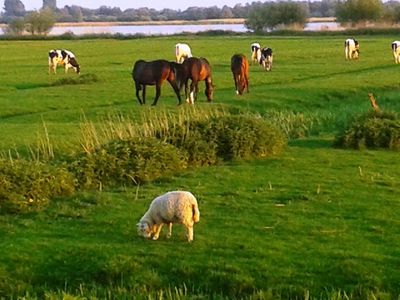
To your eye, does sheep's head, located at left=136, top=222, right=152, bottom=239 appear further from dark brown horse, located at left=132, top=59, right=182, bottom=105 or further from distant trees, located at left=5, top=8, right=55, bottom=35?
distant trees, located at left=5, top=8, right=55, bottom=35

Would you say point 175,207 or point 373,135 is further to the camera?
point 373,135

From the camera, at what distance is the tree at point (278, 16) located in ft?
354

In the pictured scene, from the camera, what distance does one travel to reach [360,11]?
336ft

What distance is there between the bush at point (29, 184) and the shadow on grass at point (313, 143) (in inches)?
275

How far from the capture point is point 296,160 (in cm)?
1709

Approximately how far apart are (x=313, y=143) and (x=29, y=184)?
855cm

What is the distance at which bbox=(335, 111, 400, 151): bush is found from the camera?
726 inches

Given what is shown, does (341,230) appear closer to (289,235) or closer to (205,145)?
(289,235)

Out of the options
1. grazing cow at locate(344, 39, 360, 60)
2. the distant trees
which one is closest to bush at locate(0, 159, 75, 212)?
grazing cow at locate(344, 39, 360, 60)

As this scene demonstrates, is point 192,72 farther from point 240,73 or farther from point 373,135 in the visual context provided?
point 373,135

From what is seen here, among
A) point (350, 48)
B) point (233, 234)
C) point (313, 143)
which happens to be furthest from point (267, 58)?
point (233, 234)

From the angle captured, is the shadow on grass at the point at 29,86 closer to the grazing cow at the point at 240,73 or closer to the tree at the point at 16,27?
the grazing cow at the point at 240,73

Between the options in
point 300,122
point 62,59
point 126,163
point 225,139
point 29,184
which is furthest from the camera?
point 62,59

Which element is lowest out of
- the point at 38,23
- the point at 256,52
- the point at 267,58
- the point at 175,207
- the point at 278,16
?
the point at 38,23
